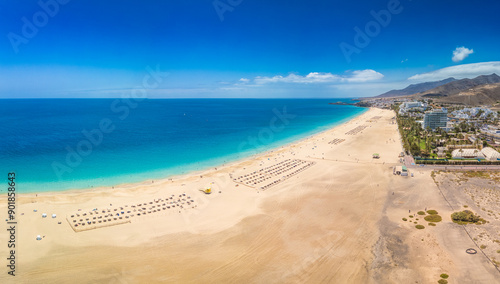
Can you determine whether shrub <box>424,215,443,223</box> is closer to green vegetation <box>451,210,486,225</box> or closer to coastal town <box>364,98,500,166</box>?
green vegetation <box>451,210,486,225</box>

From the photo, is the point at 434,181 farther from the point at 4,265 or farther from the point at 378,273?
the point at 4,265

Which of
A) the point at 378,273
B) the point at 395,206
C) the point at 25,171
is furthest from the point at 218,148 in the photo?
the point at 378,273

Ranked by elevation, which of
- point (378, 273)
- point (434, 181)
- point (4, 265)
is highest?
point (434, 181)

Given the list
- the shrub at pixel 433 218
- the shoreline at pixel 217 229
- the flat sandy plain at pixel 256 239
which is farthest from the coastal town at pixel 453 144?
the shrub at pixel 433 218

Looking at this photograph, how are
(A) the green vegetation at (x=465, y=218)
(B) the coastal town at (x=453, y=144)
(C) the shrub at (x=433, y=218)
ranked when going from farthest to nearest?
(B) the coastal town at (x=453, y=144) < (C) the shrub at (x=433, y=218) < (A) the green vegetation at (x=465, y=218)

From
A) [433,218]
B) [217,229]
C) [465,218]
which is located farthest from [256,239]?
[465,218]

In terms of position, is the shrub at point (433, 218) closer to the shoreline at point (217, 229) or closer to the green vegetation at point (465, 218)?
the green vegetation at point (465, 218)

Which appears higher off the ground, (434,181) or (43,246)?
(434,181)
